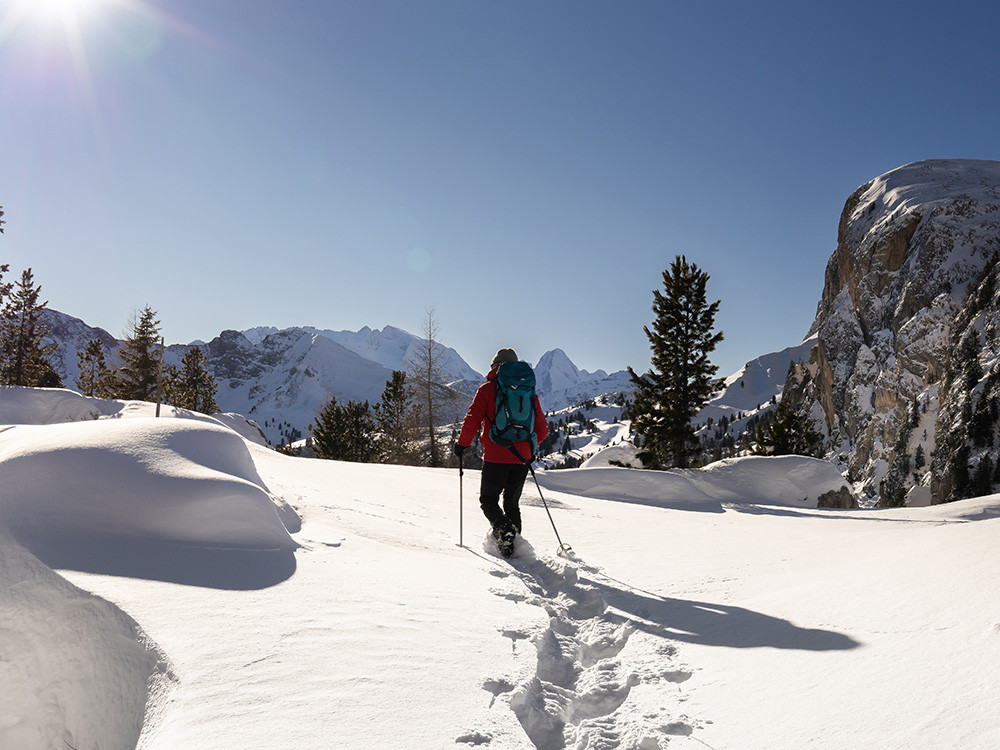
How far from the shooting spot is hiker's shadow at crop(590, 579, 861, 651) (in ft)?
9.01

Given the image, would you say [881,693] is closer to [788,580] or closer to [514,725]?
[514,725]

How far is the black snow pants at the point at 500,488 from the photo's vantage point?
5793 millimetres

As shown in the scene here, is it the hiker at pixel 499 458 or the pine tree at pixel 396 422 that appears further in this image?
the pine tree at pixel 396 422

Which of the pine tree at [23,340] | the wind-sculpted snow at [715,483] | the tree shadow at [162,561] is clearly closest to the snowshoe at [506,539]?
the tree shadow at [162,561]

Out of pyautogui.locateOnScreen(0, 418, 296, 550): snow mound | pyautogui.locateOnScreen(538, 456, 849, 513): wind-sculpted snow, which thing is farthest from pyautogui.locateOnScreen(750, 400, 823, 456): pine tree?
pyautogui.locateOnScreen(0, 418, 296, 550): snow mound

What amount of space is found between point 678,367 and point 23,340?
142 ft

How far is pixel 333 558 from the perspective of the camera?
4074 mm

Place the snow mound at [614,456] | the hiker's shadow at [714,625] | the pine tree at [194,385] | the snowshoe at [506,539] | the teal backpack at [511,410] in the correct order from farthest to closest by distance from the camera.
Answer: the pine tree at [194,385] → the snow mound at [614,456] → the teal backpack at [511,410] → the snowshoe at [506,539] → the hiker's shadow at [714,625]

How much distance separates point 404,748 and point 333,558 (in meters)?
2.53

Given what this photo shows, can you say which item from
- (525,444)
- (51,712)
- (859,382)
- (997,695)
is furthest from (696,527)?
(859,382)

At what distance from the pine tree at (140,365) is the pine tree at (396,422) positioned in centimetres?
2173

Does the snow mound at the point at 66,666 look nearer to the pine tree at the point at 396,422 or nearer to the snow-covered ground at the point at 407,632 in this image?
the snow-covered ground at the point at 407,632


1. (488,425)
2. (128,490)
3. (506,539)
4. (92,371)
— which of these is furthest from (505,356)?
(92,371)

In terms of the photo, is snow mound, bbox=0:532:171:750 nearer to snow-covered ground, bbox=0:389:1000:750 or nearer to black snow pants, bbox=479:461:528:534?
snow-covered ground, bbox=0:389:1000:750
